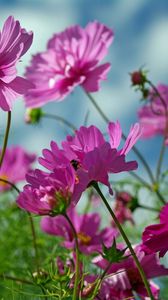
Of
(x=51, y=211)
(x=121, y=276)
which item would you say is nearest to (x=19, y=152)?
(x=121, y=276)

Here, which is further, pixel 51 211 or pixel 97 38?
pixel 97 38

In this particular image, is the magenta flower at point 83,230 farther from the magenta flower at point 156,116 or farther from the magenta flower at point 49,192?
the magenta flower at point 49,192

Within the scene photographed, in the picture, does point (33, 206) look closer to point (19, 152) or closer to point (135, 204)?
point (135, 204)

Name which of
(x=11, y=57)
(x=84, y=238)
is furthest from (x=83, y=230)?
(x=11, y=57)

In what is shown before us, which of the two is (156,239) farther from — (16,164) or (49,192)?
(16,164)

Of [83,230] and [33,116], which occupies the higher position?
[33,116]

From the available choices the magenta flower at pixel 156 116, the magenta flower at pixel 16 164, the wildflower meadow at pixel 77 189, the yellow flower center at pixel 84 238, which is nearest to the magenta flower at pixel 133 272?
the wildflower meadow at pixel 77 189

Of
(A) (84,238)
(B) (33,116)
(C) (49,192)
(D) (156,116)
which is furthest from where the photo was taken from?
(B) (33,116)
